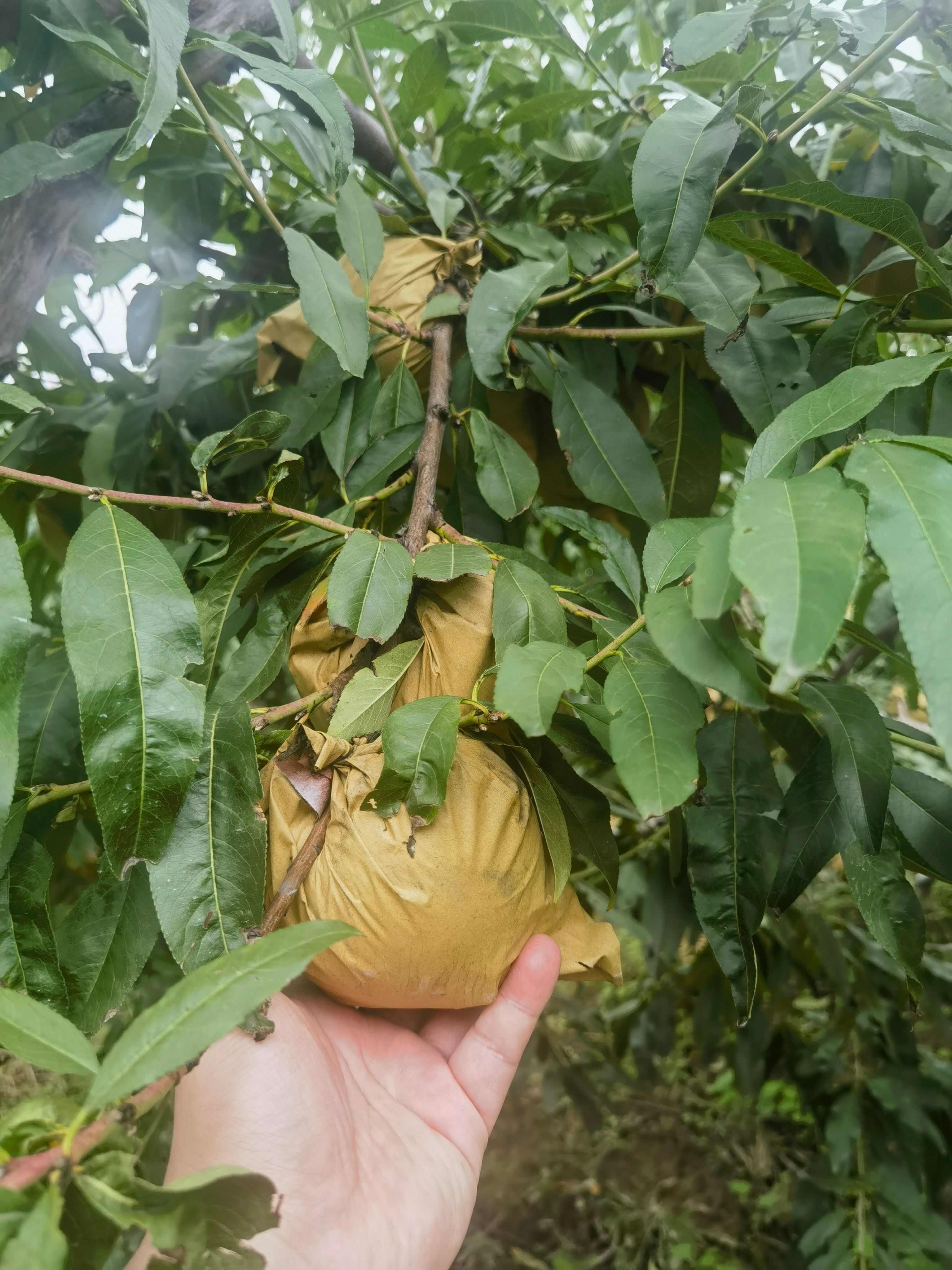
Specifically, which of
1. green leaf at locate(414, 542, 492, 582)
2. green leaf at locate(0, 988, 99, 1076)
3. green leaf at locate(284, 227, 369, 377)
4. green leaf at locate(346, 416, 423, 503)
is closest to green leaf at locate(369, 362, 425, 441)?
green leaf at locate(346, 416, 423, 503)

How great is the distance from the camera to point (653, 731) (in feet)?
1.55

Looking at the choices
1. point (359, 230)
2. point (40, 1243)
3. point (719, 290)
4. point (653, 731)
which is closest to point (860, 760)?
point (653, 731)

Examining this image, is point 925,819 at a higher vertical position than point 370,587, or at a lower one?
lower

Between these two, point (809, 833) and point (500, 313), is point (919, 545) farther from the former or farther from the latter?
point (500, 313)

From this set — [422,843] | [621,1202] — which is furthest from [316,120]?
[621,1202]

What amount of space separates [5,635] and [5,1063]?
3.48 ft

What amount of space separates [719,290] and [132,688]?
0.54 m

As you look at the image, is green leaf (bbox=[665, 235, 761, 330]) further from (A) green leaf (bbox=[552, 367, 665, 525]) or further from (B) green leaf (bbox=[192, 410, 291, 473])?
(B) green leaf (bbox=[192, 410, 291, 473])

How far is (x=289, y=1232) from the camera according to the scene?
55 centimetres

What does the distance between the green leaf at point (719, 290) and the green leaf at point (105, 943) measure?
60 centimetres

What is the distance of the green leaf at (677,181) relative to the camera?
1.89ft

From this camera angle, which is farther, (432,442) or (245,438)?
(432,442)

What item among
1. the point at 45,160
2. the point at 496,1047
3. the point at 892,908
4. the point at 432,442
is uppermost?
the point at 45,160

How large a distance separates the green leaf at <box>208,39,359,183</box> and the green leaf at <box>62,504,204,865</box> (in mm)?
253
